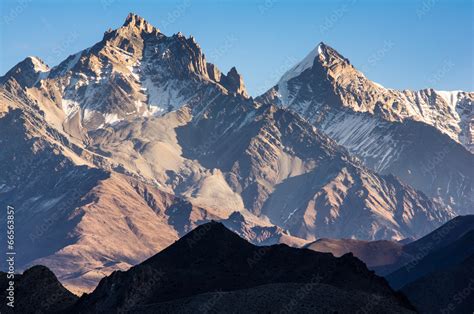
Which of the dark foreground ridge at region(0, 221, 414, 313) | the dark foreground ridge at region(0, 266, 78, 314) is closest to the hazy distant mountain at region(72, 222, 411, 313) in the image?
the dark foreground ridge at region(0, 221, 414, 313)

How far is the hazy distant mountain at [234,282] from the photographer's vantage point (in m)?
130

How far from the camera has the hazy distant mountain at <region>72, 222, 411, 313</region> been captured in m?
130

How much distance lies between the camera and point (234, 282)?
154125mm

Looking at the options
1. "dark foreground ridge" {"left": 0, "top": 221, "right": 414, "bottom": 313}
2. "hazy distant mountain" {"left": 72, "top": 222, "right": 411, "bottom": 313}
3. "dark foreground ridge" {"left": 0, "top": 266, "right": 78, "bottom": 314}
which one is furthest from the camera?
"dark foreground ridge" {"left": 0, "top": 266, "right": 78, "bottom": 314}

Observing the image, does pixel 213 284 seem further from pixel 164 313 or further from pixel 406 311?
pixel 406 311

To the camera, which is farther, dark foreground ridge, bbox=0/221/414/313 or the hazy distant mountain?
the hazy distant mountain

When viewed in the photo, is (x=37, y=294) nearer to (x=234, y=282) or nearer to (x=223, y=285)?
(x=223, y=285)

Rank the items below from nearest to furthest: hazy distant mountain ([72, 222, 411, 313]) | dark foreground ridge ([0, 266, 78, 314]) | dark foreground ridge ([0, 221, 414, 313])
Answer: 1. dark foreground ridge ([0, 221, 414, 313])
2. hazy distant mountain ([72, 222, 411, 313])
3. dark foreground ridge ([0, 266, 78, 314])

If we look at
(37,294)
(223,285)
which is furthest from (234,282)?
(37,294)

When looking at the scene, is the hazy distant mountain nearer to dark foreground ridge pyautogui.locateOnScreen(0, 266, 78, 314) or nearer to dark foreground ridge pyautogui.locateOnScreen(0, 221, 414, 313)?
dark foreground ridge pyautogui.locateOnScreen(0, 221, 414, 313)

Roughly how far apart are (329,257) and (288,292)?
33.7m

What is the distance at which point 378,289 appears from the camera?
148 metres

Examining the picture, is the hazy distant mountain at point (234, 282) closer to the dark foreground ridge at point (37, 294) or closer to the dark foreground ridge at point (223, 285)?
the dark foreground ridge at point (223, 285)

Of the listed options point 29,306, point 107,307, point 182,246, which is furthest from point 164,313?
point 182,246
